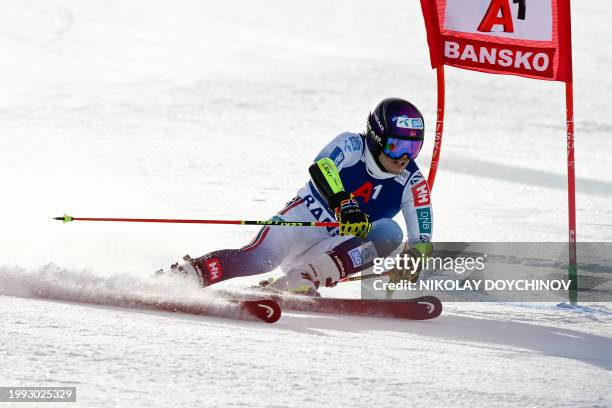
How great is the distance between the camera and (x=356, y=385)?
13.1 ft

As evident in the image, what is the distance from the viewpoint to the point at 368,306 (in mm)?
5879

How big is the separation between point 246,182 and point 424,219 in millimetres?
5470

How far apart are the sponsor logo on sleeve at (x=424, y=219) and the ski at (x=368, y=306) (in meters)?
0.62

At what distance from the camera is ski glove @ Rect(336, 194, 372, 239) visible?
5934mm

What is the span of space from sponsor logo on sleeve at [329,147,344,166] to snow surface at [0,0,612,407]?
1.00m

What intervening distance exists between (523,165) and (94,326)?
949cm

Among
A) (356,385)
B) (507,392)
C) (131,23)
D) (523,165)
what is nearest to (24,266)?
(356,385)

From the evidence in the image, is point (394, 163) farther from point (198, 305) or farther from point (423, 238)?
point (198, 305)

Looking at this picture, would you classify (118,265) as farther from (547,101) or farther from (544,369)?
(547,101)

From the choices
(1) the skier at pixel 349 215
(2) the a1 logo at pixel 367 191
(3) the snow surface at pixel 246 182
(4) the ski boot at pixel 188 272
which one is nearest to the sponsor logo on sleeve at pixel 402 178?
(1) the skier at pixel 349 215

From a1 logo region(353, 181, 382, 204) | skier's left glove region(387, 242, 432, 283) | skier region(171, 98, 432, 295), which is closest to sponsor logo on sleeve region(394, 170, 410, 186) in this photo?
skier region(171, 98, 432, 295)

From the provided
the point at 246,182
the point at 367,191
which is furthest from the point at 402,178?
the point at 246,182

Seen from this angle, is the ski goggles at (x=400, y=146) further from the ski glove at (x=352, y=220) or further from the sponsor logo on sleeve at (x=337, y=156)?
the ski glove at (x=352, y=220)

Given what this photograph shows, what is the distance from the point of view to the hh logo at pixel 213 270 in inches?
239
